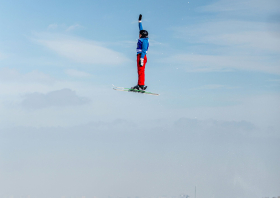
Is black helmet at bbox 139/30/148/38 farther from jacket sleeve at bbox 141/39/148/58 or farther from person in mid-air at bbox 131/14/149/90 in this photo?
jacket sleeve at bbox 141/39/148/58

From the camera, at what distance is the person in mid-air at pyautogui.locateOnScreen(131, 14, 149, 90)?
4303 centimetres

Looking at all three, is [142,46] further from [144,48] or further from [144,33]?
[144,33]

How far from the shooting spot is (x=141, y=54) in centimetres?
4338

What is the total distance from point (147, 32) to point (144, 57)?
182 cm

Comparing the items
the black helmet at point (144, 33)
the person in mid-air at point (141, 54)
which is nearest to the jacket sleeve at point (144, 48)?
the person in mid-air at point (141, 54)

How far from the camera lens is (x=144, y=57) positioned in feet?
143

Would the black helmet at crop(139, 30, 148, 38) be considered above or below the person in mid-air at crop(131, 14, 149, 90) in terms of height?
above

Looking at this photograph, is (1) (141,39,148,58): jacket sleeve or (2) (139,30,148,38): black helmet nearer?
(2) (139,30,148,38): black helmet

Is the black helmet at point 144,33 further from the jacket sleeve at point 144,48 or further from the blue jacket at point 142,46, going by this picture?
the jacket sleeve at point 144,48

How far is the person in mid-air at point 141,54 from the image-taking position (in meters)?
43.0

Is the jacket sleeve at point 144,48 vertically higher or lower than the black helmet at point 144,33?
lower

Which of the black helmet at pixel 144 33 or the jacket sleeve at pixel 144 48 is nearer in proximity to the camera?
the black helmet at pixel 144 33

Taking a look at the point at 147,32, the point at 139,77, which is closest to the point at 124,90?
the point at 139,77

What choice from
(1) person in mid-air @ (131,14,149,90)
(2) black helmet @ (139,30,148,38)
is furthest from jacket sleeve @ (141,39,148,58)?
(2) black helmet @ (139,30,148,38)
